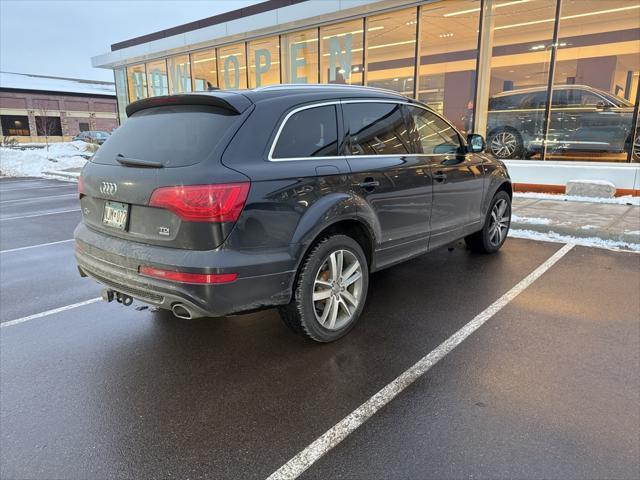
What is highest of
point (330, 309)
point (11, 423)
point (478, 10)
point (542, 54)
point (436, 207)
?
point (478, 10)

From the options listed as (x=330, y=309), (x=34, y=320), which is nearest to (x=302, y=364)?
(x=330, y=309)

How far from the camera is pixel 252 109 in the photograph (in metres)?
3.13

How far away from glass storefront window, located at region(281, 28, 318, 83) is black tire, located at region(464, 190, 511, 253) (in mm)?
10891

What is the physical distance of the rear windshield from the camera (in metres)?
2.97

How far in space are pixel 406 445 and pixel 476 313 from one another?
6.58ft

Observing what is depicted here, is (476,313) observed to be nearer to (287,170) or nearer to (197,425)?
(287,170)

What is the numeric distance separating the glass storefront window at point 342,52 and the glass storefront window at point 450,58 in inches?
86.9

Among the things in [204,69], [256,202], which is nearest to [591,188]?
[256,202]

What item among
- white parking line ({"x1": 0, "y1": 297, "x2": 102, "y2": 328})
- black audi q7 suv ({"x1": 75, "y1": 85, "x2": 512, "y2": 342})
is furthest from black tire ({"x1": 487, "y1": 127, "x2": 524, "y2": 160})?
white parking line ({"x1": 0, "y1": 297, "x2": 102, "y2": 328})

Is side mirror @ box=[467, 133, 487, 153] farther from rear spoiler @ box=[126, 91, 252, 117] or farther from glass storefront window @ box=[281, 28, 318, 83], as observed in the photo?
glass storefront window @ box=[281, 28, 318, 83]

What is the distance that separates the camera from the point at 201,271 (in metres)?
2.79

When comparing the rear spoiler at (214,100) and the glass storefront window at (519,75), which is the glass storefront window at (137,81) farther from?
the rear spoiler at (214,100)

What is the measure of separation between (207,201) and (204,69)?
730 inches

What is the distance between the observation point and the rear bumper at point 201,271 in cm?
282
